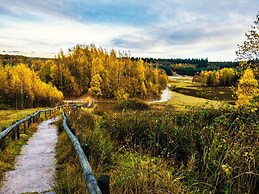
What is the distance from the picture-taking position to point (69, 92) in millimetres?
67938

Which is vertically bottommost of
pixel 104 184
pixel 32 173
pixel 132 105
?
pixel 132 105

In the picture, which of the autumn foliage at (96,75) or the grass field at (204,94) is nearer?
the autumn foliage at (96,75)

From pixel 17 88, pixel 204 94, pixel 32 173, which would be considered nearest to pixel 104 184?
pixel 32 173

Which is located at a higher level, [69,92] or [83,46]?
[83,46]

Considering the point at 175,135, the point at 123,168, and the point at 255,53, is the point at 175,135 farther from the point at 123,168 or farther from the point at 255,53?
the point at 255,53

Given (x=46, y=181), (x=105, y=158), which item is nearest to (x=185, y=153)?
(x=105, y=158)

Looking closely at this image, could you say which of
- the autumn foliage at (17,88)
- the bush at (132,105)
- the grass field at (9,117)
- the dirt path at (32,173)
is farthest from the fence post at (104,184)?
the autumn foliage at (17,88)

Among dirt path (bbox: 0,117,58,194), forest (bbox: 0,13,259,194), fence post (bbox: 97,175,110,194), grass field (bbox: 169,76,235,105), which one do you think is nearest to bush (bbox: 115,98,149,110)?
forest (bbox: 0,13,259,194)

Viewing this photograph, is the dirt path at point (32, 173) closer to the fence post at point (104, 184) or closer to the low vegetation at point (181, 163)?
the low vegetation at point (181, 163)

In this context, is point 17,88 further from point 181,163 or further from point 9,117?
point 181,163

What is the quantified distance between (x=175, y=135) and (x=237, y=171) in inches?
138

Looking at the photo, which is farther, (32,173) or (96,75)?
(96,75)

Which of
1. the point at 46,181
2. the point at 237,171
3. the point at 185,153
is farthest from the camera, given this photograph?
the point at 185,153

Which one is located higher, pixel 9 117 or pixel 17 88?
pixel 17 88
